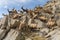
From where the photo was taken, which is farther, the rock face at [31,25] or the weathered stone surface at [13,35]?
the rock face at [31,25]

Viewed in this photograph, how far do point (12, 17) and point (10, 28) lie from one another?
17.1 feet

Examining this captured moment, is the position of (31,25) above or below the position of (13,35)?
above

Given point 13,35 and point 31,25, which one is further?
point 31,25

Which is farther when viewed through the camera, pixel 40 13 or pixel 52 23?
pixel 40 13

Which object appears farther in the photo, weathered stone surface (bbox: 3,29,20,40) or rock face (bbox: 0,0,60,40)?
rock face (bbox: 0,0,60,40)

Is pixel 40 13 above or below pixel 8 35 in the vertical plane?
above

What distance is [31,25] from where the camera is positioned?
147 feet

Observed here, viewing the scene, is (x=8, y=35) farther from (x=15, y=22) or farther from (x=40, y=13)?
(x=40, y=13)

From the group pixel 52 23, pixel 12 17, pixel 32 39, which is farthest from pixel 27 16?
pixel 32 39

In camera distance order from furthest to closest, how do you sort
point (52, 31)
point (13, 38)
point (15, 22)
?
point (15, 22) → point (52, 31) → point (13, 38)

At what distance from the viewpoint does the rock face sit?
39469mm

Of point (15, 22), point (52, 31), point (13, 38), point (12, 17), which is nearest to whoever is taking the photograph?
point (13, 38)

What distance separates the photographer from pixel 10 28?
42531mm

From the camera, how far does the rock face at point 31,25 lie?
1554 inches
